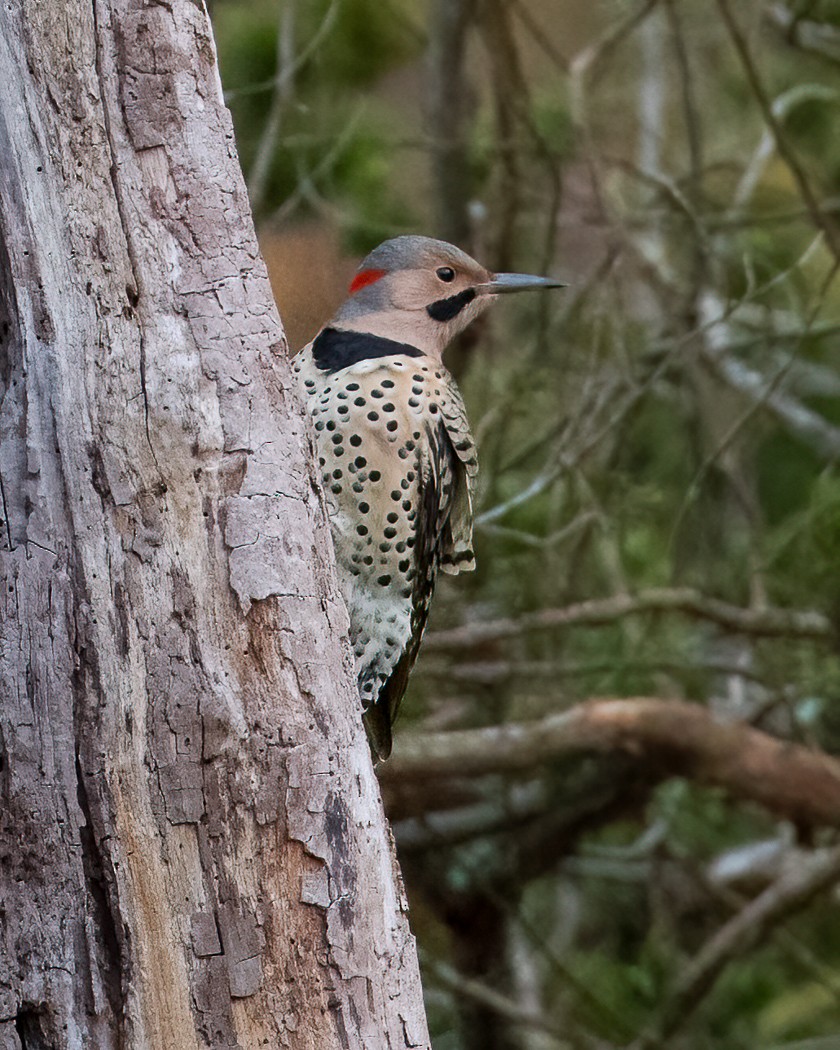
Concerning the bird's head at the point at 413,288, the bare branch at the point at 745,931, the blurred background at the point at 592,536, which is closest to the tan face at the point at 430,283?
the bird's head at the point at 413,288

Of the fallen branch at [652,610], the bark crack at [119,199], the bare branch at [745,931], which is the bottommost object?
the bare branch at [745,931]

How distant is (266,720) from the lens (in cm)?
145

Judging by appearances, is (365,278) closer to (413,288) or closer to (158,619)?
(413,288)

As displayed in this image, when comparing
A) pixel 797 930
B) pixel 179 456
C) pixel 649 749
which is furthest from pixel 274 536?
pixel 797 930

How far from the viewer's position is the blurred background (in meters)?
3.31

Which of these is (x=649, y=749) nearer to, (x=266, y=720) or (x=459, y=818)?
(x=459, y=818)

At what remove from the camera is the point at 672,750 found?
3.54 m

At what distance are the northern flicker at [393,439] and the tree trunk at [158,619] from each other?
2.00 ft

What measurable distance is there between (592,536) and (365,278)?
59.2 inches

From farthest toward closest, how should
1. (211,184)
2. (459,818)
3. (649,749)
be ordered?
(459,818)
(649,749)
(211,184)

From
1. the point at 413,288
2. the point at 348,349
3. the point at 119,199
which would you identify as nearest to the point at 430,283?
the point at 413,288

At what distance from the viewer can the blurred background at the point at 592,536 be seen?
130 inches

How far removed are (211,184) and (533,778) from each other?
2.60 meters

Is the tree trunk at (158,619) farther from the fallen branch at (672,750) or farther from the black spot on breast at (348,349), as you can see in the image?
the fallen branch at (672,750)
